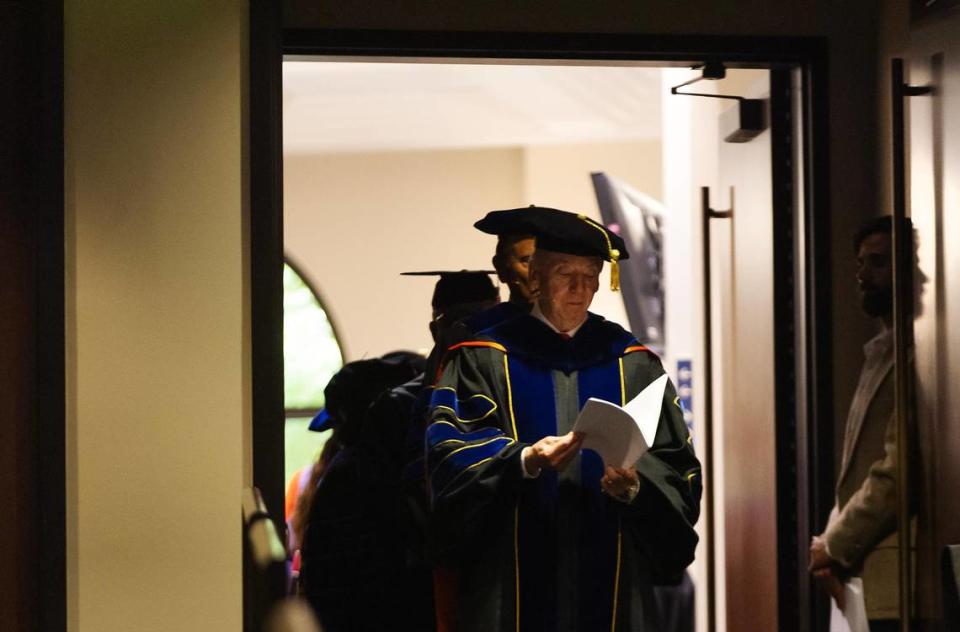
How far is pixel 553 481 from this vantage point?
9.82 feet

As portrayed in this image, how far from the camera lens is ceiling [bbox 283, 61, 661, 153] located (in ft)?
29.1

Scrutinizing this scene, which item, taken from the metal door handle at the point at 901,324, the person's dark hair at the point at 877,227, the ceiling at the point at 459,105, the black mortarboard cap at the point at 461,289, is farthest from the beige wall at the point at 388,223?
the metal door handle at the point at 901,324

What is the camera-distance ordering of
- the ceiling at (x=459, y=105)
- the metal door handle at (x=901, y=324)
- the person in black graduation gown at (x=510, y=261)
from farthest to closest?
Result: 1. the ceiling at (x=459, y=105)
2. the metal door handle at (x=901, y=324)
3. the person in black graduation gown at (x=510, y=261)

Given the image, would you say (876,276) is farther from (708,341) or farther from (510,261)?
(708,341)

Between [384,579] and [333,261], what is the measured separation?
7439 millimetres

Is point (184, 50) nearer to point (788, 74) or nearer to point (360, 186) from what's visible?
point (788, 74)

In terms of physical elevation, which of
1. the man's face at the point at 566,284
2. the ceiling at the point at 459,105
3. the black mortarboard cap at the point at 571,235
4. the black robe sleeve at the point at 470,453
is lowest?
the black robe sleeve at the point at 470,453

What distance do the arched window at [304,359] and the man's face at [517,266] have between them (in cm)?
761

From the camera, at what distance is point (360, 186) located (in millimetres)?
11000

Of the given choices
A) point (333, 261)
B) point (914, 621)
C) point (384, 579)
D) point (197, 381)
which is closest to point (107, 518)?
point (197, 381)

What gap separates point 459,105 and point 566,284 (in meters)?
6.85

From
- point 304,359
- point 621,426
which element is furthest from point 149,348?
point 304,359

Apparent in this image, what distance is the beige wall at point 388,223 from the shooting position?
35.7ft

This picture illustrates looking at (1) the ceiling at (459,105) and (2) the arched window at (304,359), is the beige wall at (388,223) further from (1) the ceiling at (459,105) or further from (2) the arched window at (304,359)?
(2) the arched window at (304,359)
